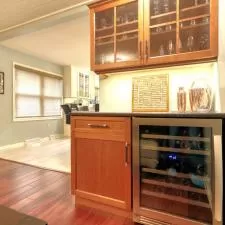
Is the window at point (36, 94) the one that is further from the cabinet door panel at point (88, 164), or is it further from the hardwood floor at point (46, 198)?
the cabinet door panel at point (88, 164)

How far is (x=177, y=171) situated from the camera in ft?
4.93

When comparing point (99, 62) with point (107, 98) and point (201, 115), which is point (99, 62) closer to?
point (107, 98)

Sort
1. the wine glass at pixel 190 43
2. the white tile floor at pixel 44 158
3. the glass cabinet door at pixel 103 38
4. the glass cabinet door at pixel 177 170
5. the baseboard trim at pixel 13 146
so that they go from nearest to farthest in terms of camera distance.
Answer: the glass cabinet door at pixel 177 170 < the wine glass at pixel 190 43 < the glass cabinet door at pixel 103 38 < the white tile floor at pixel 44 158 < the baseboard trim at pixel 13 146

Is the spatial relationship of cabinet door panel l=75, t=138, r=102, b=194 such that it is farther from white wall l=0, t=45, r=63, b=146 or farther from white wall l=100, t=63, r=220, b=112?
white wall l=0, t=45, r=63, b=146

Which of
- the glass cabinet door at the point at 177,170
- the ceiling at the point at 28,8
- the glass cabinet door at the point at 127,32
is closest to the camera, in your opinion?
the glass cabinet door at the point at 177,170

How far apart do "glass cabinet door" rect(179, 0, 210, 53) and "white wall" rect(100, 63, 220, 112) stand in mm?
211

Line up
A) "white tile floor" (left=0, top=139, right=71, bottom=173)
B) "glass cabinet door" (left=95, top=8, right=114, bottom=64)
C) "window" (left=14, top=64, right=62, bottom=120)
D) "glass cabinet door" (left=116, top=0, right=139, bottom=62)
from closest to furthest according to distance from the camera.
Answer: "glass cabinet door" (left=116, top=0, right=139, bottom=62) → "glass cabinet door" (left=95, top=8, right=114, bottom=64) → "white tile floor" (left=0, top=139, right=71, bottom=173) → "window" (left=14, top=64, right=62, bottom=120)

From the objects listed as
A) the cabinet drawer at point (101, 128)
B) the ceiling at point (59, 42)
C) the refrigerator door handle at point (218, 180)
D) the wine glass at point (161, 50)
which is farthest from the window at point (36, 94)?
the refrigerator door handle at point (218, 180)

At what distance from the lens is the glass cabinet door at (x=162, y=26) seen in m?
1.89

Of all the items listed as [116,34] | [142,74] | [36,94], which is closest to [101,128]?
[142,74]

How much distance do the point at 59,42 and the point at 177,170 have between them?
3.78 metres

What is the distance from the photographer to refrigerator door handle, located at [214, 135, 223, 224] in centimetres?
130

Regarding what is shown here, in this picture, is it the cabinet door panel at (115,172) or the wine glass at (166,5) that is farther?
the wine glass at (166,5)

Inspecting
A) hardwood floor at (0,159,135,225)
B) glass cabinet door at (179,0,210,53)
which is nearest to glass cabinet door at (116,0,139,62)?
glass cabinet door at (179,0,210,53)
